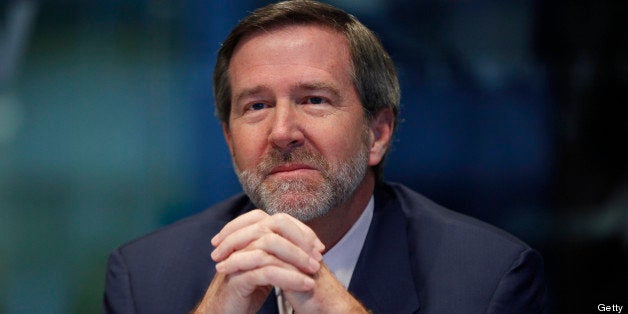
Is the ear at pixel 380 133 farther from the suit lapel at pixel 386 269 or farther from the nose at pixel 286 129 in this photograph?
the nose at pixel 286 129

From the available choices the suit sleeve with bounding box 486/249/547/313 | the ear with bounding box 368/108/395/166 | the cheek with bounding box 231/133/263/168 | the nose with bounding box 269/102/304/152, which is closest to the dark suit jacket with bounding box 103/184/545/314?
the suit sleeve with bounding box 486/249/547/313

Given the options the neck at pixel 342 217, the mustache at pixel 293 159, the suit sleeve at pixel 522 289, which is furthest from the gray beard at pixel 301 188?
the suit sleeve at pixel 522 289

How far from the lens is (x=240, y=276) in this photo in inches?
74.6

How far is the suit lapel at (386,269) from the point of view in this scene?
216cm

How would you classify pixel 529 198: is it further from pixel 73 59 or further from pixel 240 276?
pixel 73 59

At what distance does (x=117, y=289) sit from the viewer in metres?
2.39

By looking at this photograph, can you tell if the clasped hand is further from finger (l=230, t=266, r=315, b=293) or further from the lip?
the lip

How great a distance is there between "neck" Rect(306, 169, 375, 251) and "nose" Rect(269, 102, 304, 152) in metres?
0.28

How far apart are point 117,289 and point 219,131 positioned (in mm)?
659

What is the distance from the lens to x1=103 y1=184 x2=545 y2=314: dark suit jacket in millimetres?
2143

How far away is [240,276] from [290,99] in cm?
55

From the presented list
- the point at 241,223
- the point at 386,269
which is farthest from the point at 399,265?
the point at 241,223

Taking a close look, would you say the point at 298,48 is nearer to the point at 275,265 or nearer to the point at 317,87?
the point at 317,87

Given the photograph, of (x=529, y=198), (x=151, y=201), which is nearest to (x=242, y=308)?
(x=151, y=201)
